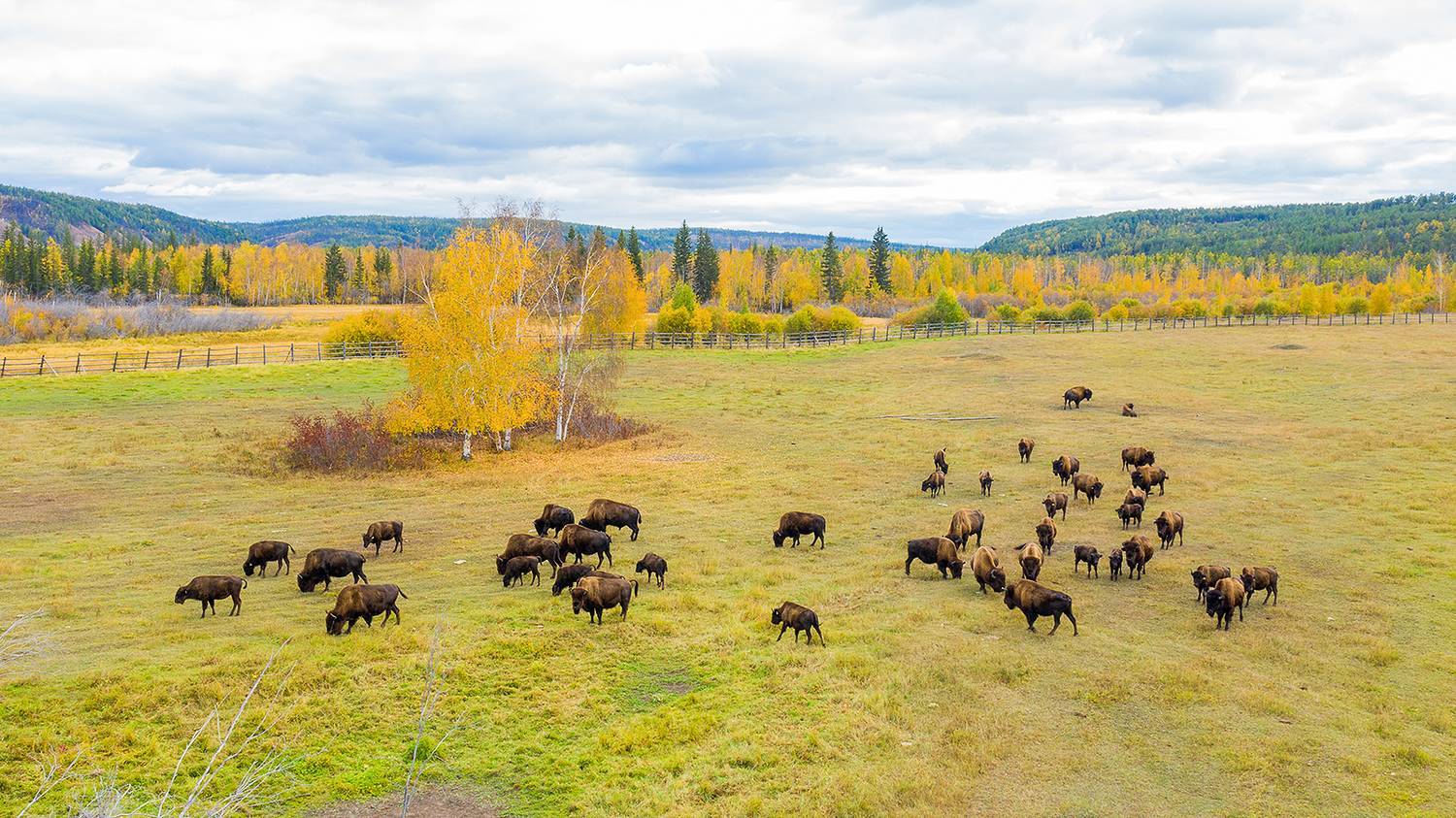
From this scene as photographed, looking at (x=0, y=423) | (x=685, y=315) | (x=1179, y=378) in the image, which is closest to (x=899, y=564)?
(x=0, y=423)

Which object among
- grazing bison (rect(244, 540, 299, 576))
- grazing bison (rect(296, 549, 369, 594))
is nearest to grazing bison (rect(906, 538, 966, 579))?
grazing bison (rect(296, 549, 369, 594))

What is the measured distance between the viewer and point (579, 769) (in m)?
11.2

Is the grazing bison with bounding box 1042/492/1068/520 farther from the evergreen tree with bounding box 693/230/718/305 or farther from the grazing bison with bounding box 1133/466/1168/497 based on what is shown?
the evergreen tree with bounding box 693/230/718/305

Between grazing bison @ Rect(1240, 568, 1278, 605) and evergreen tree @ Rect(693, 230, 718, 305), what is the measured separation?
116806 mm

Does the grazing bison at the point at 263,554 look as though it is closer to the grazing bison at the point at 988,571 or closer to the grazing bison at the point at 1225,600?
the grazing bison at the point at 988,571

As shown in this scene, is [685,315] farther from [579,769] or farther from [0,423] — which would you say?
[579,769]

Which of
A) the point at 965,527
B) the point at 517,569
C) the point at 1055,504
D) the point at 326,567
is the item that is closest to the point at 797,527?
the point at 965,527

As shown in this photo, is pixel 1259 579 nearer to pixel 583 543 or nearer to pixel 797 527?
pixel 797 527

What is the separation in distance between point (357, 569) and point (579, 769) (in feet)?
28.6

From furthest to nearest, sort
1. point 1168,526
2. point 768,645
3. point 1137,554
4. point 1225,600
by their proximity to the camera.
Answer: point 1168,526 < point 1137,554 < point 1225,600 < point 768,645

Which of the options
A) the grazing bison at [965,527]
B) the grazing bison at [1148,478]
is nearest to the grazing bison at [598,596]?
the grazing bison at [965,527]

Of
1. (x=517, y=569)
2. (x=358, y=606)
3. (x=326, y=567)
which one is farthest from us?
(x=517, y=569)

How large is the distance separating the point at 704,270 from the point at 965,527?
113 metres

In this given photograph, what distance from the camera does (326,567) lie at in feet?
57.9
